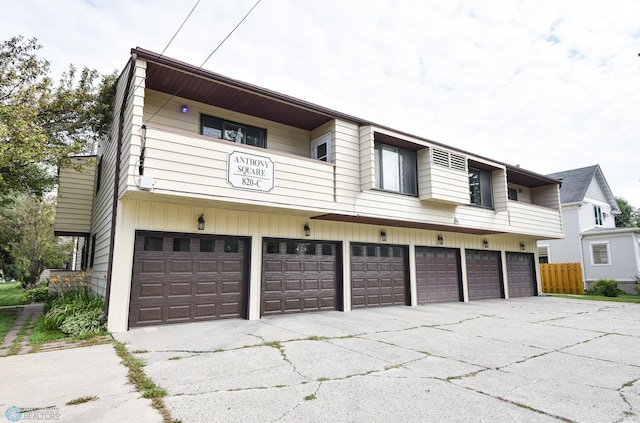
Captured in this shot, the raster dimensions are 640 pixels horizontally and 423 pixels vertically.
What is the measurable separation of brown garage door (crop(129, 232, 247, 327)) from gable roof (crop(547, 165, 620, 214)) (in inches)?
890

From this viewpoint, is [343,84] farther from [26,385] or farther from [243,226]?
[26,385]

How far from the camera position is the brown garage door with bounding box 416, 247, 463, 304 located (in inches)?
486

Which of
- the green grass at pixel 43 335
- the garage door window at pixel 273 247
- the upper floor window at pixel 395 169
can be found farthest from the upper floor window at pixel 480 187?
the green grass at pixel 43 335

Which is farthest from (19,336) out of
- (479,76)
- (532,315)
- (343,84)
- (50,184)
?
(479,76)

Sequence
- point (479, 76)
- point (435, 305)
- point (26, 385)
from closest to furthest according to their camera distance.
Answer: point (26, 385)
point (479, 76)
point (435, 305)

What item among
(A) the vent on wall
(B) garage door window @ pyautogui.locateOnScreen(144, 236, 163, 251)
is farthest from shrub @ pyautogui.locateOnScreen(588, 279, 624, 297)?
(B) garage door window @ pyautogui.locateOnScreen(144, 236, 163, 251)

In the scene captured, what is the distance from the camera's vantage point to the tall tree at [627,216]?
116 ft

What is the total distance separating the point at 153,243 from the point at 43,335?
2.46 meters

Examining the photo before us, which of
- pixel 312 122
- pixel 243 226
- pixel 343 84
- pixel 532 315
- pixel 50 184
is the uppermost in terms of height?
pixel 343 84

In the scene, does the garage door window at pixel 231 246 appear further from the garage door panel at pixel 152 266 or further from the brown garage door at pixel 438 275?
the brown garage door at pixel 438 275

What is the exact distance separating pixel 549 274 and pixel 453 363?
1838cm

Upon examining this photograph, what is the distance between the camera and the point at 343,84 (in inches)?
449

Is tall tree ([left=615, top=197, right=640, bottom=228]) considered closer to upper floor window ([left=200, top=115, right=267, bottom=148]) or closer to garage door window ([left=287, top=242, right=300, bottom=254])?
garage door window ([left=287, top=242, right=300, bottom=254])

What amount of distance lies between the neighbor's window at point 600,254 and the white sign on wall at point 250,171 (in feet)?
72.9
